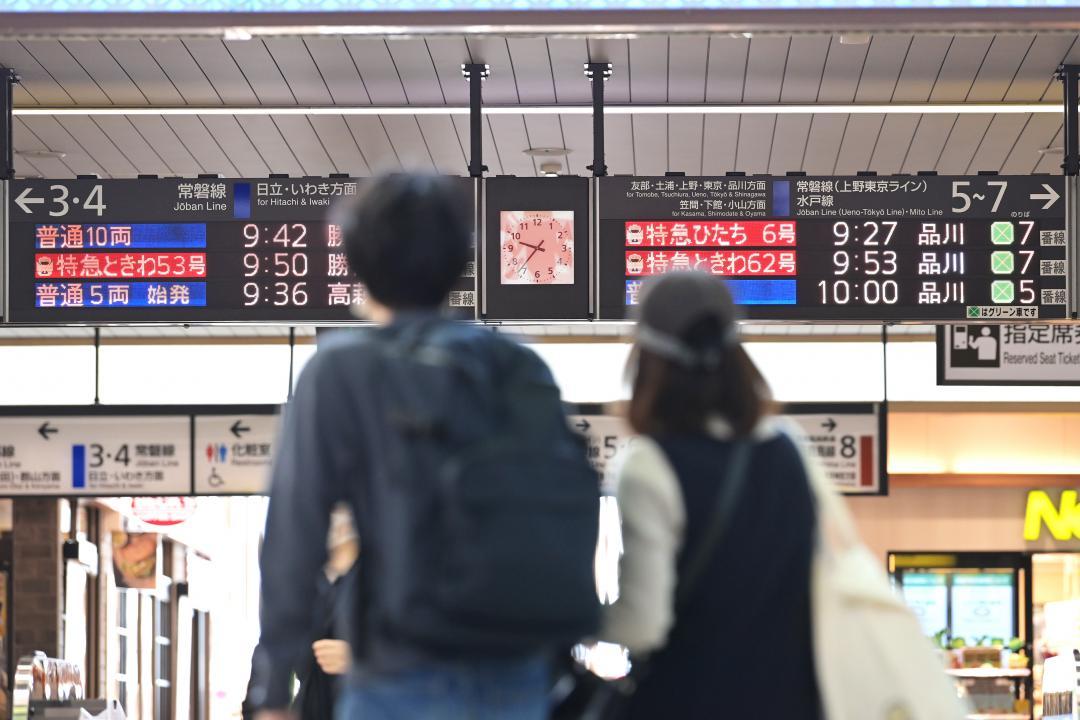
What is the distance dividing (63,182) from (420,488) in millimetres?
5169

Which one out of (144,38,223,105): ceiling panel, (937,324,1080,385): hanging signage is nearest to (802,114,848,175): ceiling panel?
(937,324,1080,385): hanging signage

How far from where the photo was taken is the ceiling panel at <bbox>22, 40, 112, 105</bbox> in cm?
679

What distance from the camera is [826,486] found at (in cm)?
235

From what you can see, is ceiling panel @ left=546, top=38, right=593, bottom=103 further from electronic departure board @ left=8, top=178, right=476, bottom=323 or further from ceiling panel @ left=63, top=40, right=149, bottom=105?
ceiling panel @ left=63, top=40, right=149, bottom=105

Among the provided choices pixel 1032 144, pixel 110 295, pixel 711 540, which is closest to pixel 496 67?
pixel 110 295

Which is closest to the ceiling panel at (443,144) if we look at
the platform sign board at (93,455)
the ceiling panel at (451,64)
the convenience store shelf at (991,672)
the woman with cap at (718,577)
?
the ceiling panel at (451,64)

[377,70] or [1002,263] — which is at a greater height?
[377,70]

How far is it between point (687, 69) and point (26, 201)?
273 cm

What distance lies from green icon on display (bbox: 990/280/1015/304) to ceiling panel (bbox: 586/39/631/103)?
1.74 m

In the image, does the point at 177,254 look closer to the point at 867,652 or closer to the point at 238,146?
the point at 238,146

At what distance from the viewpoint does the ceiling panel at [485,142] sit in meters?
7.89

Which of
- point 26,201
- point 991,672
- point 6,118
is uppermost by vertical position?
point 6,118

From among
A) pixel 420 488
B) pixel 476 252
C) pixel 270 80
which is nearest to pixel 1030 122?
pixel 476 252

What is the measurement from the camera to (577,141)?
8.19 m
